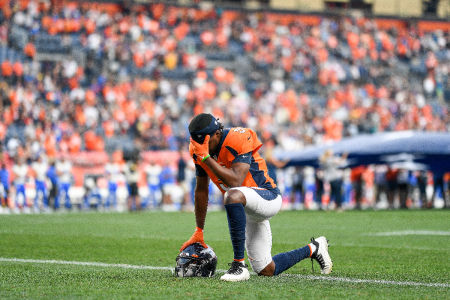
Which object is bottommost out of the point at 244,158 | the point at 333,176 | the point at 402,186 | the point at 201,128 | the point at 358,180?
the point at 402,186

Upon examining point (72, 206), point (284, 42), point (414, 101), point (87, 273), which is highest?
point (284, 42)

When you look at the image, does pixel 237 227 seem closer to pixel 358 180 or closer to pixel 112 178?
pixel 358 180

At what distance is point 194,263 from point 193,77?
76.9ft

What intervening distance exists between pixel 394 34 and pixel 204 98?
13407mm

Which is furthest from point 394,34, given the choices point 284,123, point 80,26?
point 80,26

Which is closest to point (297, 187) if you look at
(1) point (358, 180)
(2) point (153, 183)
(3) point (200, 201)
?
(1) point (358, 180)

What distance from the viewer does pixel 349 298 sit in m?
4.00

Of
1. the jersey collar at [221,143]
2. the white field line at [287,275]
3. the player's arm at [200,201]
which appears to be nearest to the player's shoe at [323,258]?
the white field line at [287,275]

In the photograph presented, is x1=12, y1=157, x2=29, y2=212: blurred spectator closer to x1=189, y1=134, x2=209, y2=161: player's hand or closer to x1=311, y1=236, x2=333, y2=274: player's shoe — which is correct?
x1=311, y1=236, x2=333, y2=274: player's shoe

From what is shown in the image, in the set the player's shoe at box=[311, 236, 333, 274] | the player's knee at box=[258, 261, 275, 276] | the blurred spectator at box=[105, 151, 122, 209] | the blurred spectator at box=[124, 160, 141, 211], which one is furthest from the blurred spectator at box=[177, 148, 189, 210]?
the player's knee at box=[258, 261, 275, 276]

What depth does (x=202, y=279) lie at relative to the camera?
16.6 feet

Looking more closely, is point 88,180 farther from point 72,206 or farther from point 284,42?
point 284,42

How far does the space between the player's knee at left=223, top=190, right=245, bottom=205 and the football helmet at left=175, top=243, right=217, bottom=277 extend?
688mm

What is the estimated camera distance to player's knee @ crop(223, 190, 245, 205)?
4730 millimetres
